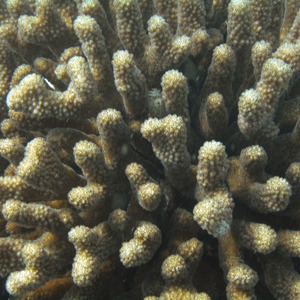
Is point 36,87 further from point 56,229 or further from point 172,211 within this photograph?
point 172,211

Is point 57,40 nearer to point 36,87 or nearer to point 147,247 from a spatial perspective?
point 36,87

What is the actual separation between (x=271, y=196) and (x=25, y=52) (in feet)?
6.16

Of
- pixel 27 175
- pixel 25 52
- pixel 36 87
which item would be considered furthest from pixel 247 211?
pixel 25 52

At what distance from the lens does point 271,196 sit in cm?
150

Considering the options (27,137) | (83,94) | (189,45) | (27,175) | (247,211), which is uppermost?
(189,45)

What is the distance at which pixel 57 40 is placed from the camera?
2.07m

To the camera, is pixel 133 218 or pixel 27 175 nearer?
pixel 27 175

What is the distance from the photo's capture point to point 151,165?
1882 millimetres

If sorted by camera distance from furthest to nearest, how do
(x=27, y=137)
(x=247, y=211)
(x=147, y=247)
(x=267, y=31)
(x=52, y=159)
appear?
(x=267, y=31) < (x=27, y=137) < (x=247, y=211) < (x=52, y=159) < (x=147, y=247)

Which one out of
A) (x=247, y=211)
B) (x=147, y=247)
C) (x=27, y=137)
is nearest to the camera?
(x=147, y=247)

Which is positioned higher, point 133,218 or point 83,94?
Result: point 83,94

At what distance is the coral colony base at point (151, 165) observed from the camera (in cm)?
150

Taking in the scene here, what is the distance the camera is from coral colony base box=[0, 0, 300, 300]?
4.91 feet

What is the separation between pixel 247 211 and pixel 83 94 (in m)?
1.11
